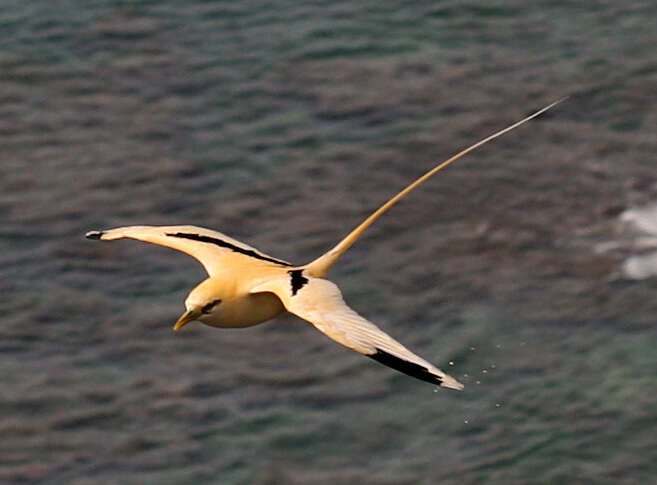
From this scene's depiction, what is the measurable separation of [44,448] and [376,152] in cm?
875

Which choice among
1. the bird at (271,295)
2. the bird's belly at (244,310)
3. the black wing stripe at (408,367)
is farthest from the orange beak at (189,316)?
the black wing stripe at (408,367)

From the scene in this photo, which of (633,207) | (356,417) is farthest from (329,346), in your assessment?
(633,207)

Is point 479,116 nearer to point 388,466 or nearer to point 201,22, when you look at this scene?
point 201,22

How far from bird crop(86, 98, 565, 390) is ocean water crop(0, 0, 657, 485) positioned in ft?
23.3

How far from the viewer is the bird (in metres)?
14.9

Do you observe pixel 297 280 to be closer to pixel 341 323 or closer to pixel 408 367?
pixel 341 323

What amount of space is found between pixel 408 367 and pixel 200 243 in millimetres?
5067

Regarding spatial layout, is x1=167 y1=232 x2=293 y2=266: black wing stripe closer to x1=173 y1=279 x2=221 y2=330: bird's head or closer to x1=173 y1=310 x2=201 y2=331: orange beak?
x1=173 y1=279 x2=221 y2=330: bird's head

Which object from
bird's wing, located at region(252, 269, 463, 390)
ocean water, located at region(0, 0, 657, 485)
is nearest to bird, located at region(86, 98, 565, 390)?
bird's wing, located at region(252, 269, 463, 390)

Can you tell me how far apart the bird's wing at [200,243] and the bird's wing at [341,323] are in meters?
1.24

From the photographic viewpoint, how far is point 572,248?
2831cm

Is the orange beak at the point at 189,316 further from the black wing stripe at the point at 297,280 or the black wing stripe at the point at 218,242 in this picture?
the black wing stripe at the point at 218,242

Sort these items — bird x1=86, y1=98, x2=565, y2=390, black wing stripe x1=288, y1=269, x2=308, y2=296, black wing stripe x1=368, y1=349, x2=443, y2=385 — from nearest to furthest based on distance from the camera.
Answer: black wing stripe x1=368, y1=349, x2=443, y2=385 < bird x1=86, y1=98, x2=565, y2=390 < black wing stripe x1=288, y1=269, x2=308, y2=296

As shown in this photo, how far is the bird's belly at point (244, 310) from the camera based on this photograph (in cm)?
1705
